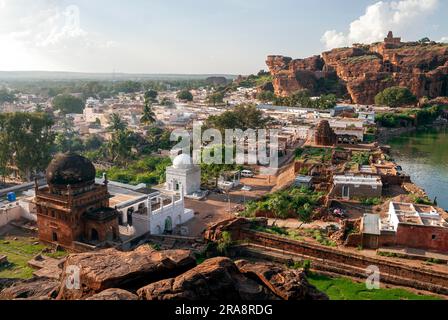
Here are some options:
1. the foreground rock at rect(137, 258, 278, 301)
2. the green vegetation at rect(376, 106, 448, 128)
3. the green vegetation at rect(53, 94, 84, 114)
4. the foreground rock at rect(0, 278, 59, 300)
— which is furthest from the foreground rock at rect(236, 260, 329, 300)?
the green vegetation at rect(53, 94, 84, 114)

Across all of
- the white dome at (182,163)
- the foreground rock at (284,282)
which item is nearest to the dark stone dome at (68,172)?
the white dome at (182,163)

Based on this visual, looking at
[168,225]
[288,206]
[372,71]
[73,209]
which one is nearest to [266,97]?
[372,71]

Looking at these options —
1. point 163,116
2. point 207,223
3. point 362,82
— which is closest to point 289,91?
point 362,82

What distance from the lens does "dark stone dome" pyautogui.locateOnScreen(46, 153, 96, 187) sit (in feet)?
69.9

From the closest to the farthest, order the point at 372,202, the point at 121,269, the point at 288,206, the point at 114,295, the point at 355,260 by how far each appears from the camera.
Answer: the point at 114,295, the point at 121,269, the point at 355,260, the point at 288,206, the point at 372,202

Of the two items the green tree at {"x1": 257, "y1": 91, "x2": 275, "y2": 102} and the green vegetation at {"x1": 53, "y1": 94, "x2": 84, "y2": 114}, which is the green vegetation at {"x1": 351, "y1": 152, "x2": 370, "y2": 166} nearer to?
the green tree at {"x1": 257, "y1": 91, "x2": 275, "y2": 102}

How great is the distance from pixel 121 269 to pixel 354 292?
429 inches

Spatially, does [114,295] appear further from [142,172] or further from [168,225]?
[142,172]

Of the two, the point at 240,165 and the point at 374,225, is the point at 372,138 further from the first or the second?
the point at 374,225

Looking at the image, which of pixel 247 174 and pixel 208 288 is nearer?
pixel 208 288

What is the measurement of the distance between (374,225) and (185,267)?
1327 centimetres

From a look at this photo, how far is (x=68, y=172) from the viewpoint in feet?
69.9

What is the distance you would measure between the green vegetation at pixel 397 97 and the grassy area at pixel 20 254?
226ft

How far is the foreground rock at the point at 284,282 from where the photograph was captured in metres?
9.45
